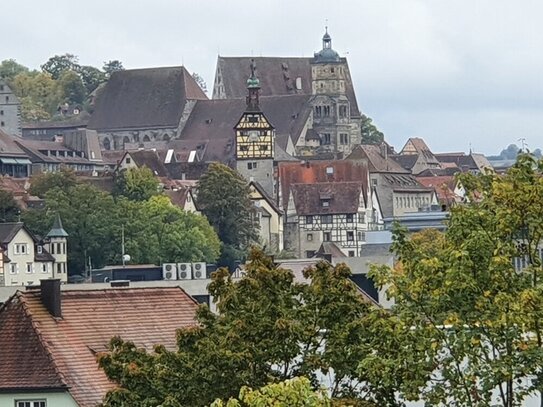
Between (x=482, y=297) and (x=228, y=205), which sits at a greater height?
(x=228, y=205)

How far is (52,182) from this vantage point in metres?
162

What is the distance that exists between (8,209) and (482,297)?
417 ft

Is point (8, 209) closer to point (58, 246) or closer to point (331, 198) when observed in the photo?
point (58, 246)

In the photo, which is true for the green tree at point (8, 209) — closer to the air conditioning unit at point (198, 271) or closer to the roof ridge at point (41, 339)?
the air conditioning unit at point (198, 271)

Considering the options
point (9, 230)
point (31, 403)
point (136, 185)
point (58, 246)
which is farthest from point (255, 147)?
point (31, 403)

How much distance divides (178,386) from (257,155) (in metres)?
166

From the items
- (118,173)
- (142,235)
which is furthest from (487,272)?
(118,173)

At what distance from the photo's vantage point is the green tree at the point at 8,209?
151 m

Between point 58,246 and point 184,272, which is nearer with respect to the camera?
point 184,272

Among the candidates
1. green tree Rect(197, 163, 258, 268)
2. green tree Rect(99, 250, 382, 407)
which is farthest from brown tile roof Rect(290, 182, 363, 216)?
green tree Rect(99, 250, 382, 407)

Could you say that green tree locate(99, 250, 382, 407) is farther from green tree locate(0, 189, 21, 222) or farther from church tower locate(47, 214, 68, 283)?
green tree locate(0, 189, 21, 222)

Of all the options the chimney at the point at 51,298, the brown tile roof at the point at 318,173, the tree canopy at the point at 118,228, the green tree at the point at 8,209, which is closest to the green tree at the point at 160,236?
the tree canopy at the point at 118,228

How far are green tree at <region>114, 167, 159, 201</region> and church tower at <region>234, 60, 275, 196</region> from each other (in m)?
18.9

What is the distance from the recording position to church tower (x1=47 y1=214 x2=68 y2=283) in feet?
460
